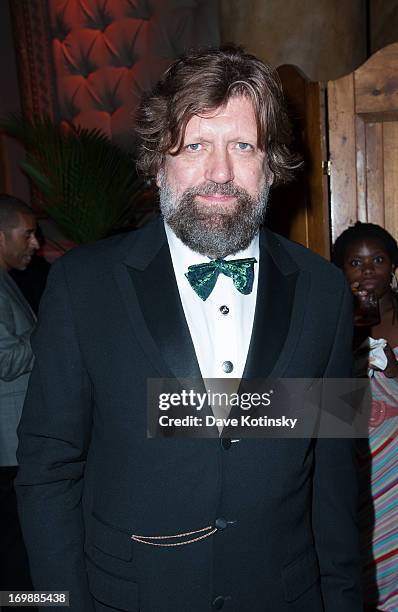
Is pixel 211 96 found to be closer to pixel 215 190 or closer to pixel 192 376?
pixel 215 190

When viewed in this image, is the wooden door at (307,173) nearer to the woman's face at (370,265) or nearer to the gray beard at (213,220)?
the woman's face at (370,265)

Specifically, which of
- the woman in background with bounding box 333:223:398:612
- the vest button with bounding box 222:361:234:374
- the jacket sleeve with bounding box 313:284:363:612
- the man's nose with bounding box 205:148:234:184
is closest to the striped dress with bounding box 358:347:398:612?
the woman in background with bounding box 333:223:398:612

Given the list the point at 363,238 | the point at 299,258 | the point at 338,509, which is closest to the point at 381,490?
the point at 363,238

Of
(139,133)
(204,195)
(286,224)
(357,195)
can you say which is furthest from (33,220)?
(204,195)

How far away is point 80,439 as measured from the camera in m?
1.35

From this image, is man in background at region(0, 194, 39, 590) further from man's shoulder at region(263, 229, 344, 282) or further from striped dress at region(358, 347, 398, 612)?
man's shoulder at region(263, 229, 344, 282)

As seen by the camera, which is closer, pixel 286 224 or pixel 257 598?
pixel 257 598

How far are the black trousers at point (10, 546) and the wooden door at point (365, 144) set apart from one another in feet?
6.90

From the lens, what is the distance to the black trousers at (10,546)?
10.1 feet

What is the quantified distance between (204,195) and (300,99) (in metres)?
1.89

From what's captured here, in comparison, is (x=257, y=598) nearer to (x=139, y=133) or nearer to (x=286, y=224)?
(x=139, y=133)

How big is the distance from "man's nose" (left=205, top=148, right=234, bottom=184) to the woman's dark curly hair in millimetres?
1665

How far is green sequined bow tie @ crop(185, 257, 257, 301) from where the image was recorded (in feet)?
4.72

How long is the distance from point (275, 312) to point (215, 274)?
0.16 m
